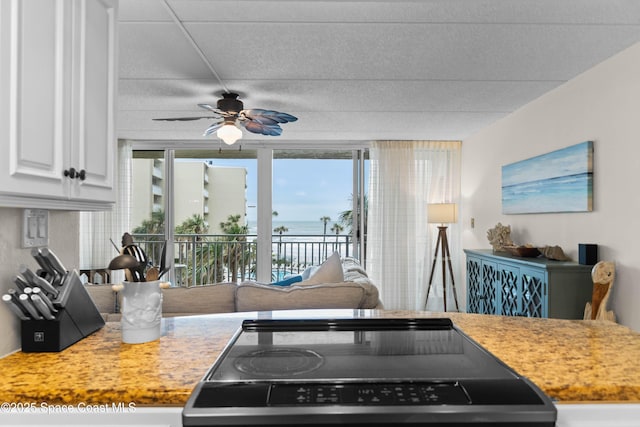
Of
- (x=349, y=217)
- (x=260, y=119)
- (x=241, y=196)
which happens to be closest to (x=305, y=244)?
(x=349, y=217)

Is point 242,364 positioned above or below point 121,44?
below

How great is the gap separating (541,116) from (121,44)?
129 inches

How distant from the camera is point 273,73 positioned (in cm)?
310

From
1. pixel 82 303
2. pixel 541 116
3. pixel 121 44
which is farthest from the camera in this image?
pixel 541 116

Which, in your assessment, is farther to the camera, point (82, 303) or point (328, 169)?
point (328, 169)

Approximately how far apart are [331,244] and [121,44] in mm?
4559

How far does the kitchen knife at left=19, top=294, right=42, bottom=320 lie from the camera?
119 cm

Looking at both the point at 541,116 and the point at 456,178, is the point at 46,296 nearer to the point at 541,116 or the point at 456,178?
the point at 541,116

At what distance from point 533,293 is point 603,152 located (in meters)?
1.04

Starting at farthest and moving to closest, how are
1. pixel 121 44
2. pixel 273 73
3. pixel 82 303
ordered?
1. pixel 273 73
2. pixel 121 44
3. pixel 82 303

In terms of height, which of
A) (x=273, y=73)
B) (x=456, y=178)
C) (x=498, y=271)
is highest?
(x=273, y=73)

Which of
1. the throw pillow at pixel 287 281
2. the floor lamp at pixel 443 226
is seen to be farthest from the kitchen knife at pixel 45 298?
the floor lamp at pixel 443 226

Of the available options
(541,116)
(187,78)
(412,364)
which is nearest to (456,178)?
(541,116)

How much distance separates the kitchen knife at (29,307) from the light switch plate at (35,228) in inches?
8.4
